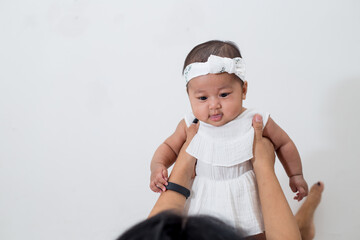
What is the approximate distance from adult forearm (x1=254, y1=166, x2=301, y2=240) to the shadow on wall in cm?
67

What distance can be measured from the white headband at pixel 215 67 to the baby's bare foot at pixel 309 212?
682 mm

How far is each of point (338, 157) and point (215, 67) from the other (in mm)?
824

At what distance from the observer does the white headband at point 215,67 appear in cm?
88

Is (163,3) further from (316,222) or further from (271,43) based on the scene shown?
(316,222)

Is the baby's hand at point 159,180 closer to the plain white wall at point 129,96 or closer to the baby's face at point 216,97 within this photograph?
the baby's face at point 216,97

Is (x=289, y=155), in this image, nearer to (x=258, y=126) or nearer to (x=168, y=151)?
(x=258, y=126)

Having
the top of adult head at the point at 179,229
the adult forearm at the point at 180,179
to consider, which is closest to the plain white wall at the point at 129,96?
the adult forearm at the point at 180,179

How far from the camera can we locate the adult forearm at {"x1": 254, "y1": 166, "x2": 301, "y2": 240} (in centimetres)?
77

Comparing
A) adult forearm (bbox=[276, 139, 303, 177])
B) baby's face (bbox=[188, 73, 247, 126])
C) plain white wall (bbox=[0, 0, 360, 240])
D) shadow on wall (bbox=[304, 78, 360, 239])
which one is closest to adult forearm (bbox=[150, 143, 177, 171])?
baby's face (bbox=[188, 73, 247, 126])

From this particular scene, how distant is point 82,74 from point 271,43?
2.62ft

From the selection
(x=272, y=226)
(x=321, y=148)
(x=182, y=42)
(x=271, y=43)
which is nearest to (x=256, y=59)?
(x=271, y=43)

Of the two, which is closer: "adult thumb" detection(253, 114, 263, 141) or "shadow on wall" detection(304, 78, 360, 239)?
"adult thumb" detection(253, 114, 263, 141)

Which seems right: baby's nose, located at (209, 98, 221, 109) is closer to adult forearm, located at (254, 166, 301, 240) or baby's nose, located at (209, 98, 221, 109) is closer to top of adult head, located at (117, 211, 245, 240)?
adult forearm, located at (254, 166, 301, 240)

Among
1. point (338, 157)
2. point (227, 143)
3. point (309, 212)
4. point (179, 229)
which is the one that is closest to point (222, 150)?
point (227, 143)
